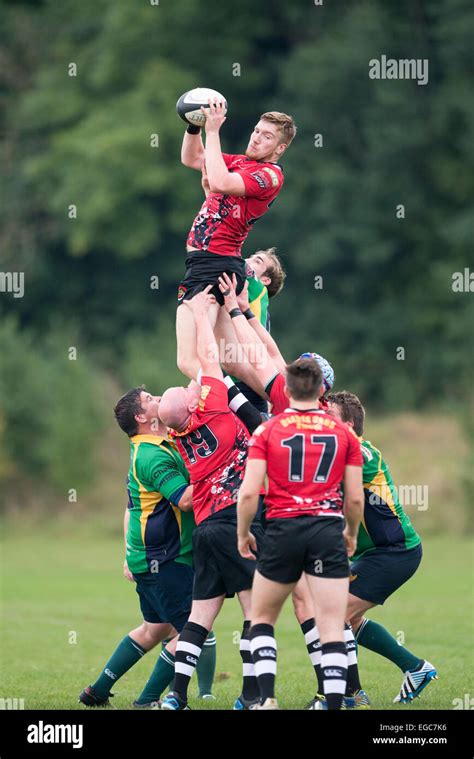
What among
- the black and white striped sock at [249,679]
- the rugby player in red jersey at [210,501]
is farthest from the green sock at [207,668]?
the black and white striped sock at [249,679]

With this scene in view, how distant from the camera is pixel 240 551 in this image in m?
7.51

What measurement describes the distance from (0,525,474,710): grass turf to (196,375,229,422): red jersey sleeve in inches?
83.1

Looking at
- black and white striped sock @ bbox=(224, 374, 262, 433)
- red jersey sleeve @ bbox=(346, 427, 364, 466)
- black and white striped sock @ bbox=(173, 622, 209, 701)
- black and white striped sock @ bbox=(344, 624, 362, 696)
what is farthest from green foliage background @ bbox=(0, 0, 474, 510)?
red jersey sleeve @ bbox=(346, 427, 364, 466)

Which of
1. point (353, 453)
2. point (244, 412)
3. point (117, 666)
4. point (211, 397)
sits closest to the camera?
point (353, 453)

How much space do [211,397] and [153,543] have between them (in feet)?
3.72

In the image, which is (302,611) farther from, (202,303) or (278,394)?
(202,303)

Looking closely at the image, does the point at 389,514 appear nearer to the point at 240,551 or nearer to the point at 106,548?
the point at 240,551

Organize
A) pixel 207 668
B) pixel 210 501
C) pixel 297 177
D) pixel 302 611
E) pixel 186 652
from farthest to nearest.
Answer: pixel 297 177 → pixel 207 668 → pixel 302 611 → pixel 210 501 → pixel 186 652

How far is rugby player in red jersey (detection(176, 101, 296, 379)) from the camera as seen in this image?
885 centimetres

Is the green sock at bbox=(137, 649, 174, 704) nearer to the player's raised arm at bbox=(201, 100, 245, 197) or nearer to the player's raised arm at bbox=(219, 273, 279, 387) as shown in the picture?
the player's raised arm at bbox=(219, 273, 279, 387)

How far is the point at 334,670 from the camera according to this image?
7.34 m

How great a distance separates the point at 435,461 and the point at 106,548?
7.25 m

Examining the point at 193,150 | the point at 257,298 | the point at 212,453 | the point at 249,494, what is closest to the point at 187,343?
the point at 212,453
